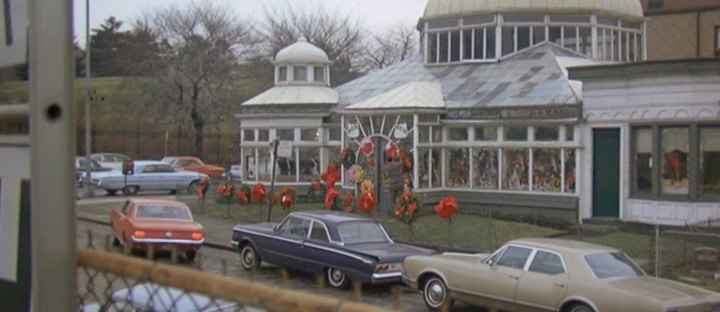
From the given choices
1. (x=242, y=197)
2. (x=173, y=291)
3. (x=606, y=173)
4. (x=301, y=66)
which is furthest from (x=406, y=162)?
(x=173, y=291)

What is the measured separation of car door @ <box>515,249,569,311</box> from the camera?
12.4 metres

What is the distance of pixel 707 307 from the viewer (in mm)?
11820

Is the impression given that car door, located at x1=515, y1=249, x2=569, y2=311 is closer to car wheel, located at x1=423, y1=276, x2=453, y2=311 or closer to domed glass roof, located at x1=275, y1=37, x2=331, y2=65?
car wheel, located at x1=423, y1=276, x2=453, y2=311

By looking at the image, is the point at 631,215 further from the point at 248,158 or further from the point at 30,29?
the point at 30,29

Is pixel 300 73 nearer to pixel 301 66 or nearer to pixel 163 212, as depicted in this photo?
pixel 301 66

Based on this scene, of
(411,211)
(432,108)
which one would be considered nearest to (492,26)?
(432,108)

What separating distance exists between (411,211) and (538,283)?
356 inches

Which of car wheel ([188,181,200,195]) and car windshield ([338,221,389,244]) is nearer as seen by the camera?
car windshield ([338,221,389,244])

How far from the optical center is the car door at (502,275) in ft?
42.5

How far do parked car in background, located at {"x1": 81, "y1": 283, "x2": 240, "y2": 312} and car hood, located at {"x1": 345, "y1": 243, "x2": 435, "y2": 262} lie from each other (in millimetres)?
12677

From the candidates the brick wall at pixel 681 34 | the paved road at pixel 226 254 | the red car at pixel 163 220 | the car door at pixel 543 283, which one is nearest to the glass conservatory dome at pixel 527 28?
the paved road at pixel 226 254

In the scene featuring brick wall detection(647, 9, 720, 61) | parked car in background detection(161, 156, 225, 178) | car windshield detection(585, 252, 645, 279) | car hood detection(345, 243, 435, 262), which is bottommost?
car hood detection(345, 243, 435, 262)

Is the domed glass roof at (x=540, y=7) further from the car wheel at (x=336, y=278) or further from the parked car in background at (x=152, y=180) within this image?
the car wheel at (x=336, y=278)

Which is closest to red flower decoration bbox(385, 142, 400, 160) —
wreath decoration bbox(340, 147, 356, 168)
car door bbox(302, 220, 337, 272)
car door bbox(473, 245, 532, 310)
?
wreath decoration bbox(340, 147, 356, 168)
